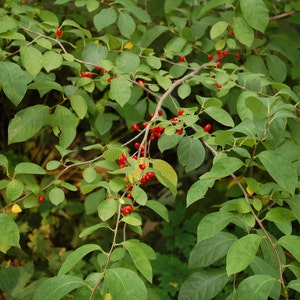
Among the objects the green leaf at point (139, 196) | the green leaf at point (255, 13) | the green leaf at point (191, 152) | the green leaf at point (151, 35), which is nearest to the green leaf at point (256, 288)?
the green leaf at point (139, 196)

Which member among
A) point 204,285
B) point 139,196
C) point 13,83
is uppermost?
point 13,83

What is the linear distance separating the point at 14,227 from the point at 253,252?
1.82ft

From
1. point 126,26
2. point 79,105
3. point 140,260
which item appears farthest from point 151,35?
point 140,260

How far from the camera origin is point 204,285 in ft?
4.01

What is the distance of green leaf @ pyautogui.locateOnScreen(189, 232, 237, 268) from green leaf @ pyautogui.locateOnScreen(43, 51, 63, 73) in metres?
0.62

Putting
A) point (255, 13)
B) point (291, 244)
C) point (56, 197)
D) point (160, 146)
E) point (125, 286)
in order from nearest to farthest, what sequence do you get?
point (125, 286) < point (291, 244) < point (56, 197) < point (160, 146) < point (255, 13)

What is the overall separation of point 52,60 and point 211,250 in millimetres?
669

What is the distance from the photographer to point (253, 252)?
1010 mm

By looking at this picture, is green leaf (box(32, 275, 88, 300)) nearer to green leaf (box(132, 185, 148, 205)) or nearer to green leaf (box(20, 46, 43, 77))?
green leaf (box(132, 185, 148, 205))

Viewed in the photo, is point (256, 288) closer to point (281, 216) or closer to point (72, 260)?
point (281, 216)

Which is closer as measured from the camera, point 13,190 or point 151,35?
point 13,190

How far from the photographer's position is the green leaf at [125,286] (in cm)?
93

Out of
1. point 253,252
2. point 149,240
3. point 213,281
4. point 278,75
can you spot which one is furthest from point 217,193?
point 253,252

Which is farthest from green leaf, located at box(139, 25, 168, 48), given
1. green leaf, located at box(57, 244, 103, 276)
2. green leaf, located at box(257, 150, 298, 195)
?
green leaf, located at box(57, 244, 103, 276)
